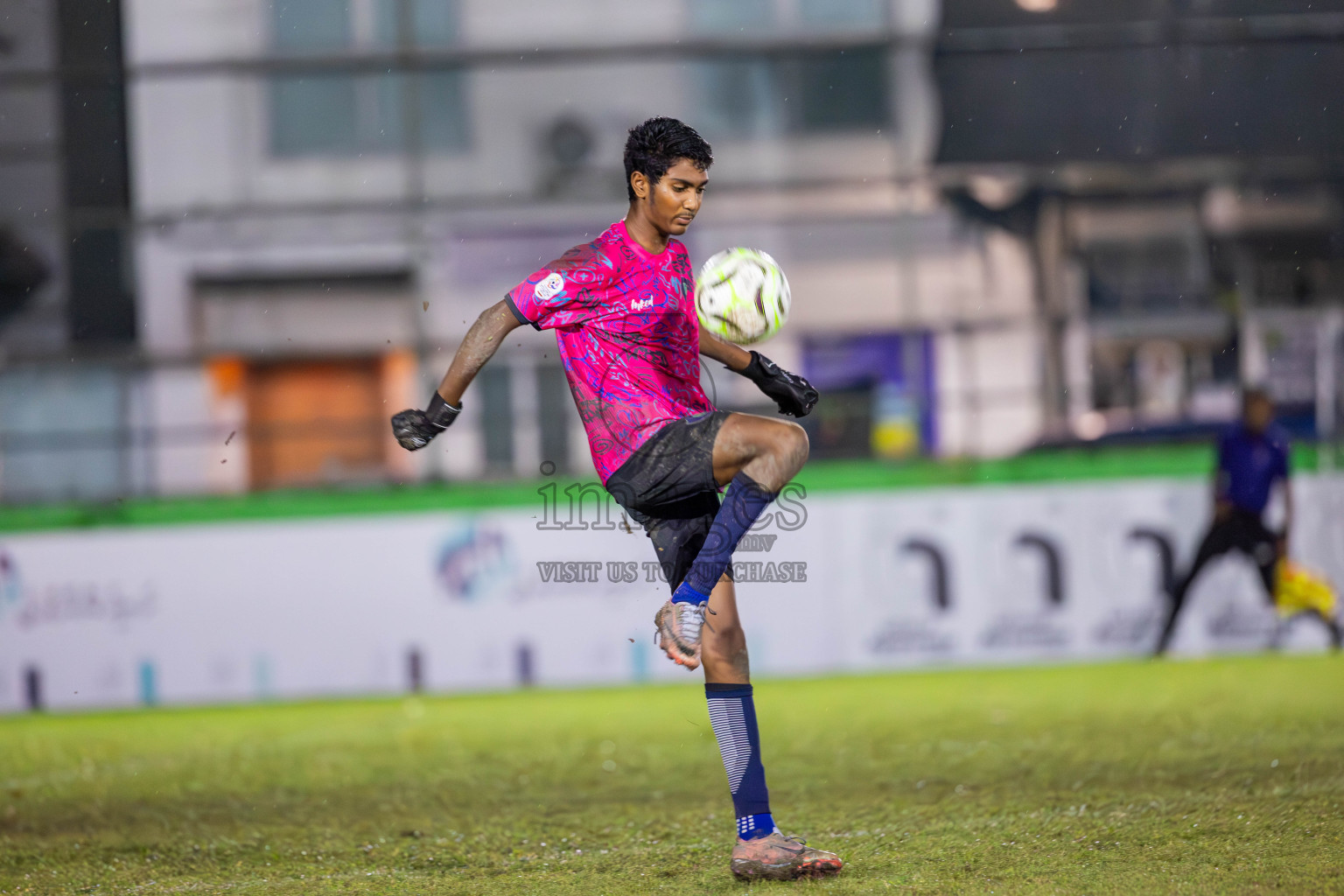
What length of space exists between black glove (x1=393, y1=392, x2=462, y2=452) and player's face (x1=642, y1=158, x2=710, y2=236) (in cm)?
75

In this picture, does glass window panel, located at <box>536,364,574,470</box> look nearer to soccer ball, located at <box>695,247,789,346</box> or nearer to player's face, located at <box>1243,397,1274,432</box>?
player's face, located at <box>1243,397,1274,432</box>

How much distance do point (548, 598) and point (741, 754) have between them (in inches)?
231

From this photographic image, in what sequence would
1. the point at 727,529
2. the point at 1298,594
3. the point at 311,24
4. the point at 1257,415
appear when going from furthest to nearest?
1. the point at 311,24
2. the point at 1257,415
3. the point at 1298,594
4. the point at 727,529

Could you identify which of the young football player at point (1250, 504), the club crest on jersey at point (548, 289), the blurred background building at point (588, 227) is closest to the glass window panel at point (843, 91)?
the blurred background building at point (588, 227)

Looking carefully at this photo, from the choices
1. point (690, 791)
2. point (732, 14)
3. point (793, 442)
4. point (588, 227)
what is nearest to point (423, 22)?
point (588, 227)

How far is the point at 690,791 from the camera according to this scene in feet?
18.0

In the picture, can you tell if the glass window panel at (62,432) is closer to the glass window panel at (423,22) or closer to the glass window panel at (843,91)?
the glass window panel at (423,22)

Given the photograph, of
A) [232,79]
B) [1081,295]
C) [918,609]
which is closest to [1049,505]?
[918,609]

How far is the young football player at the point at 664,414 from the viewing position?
12.1 feet

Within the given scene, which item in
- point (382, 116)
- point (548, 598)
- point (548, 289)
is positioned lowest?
point (548, 598)

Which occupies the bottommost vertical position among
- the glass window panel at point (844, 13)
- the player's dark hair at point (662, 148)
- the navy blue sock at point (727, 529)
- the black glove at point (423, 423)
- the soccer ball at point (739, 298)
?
the navy blue sock at point (727, 529)

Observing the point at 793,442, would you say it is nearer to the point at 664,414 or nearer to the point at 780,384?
the point at 664,414

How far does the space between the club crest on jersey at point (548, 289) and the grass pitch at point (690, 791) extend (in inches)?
60.6

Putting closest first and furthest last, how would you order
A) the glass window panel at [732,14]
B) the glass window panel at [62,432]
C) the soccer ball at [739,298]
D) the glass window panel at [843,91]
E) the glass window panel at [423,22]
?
the soccer ball at [739,298] < the glass window panel at [62,432] < the glass window panel at [423,22] < the glass window panel at [732,14] < the glass window panel at [843,91]
